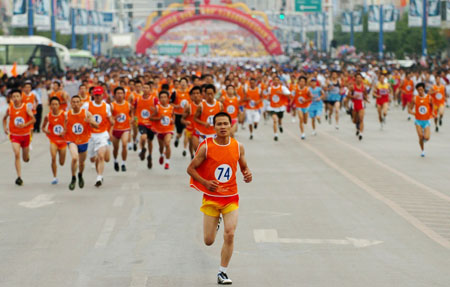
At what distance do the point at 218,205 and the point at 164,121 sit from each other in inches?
407

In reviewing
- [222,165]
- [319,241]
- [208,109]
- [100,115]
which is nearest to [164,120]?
[208,109]

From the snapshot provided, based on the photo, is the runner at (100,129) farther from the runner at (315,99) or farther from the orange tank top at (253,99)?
the runner at (315,99)

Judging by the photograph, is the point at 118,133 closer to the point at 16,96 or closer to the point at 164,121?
the point at 164,121

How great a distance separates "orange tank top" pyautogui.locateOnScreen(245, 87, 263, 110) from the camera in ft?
90.9

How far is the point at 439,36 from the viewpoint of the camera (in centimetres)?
9262

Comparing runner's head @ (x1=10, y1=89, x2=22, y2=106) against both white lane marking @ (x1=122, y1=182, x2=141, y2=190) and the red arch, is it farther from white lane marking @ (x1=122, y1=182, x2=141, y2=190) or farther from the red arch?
the red arch

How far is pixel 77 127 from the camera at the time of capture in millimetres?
16156

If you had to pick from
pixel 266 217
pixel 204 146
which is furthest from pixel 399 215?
pixel 204 146

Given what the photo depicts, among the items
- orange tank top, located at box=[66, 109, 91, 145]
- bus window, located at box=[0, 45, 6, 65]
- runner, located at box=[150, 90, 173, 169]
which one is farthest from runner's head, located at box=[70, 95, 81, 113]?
bus window, located at box=[0, 45, 6, 65]

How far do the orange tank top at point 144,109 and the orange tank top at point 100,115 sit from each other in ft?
9.74

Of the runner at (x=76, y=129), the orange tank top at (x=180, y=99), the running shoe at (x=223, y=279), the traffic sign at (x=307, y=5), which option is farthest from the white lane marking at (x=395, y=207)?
the traffic sign at (x=307, y=5)

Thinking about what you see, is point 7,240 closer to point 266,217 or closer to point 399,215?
point 266,217

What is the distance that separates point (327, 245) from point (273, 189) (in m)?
5.35

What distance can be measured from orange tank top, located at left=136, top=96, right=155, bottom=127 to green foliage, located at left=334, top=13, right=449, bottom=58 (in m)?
75.1
